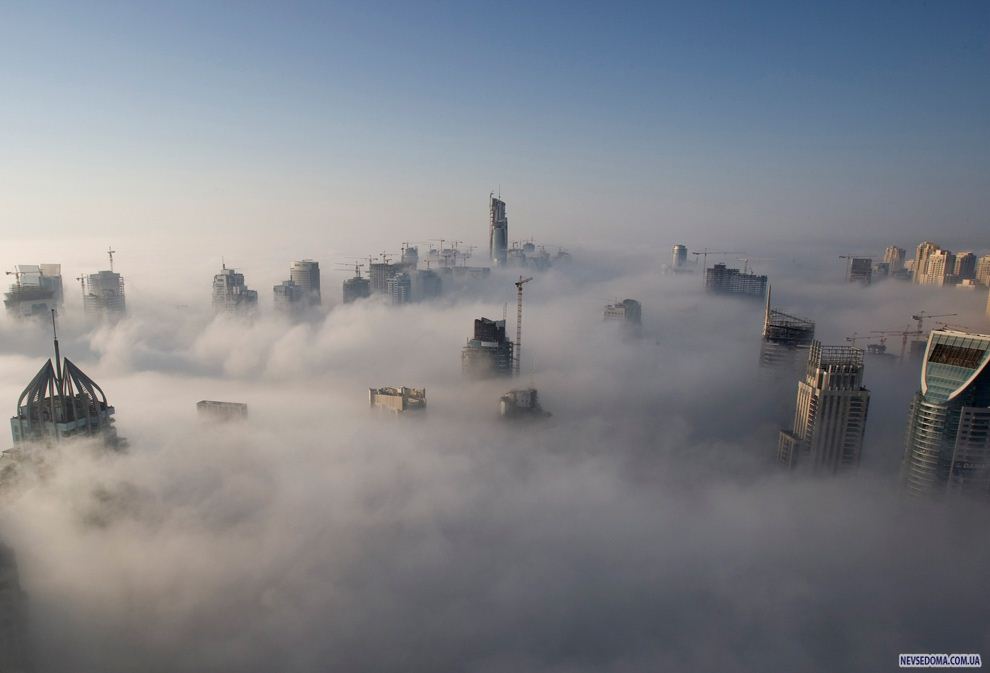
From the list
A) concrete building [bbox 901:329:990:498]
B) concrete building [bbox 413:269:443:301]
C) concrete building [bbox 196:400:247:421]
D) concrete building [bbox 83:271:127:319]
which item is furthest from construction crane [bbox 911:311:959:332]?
concrete building [bbox 83:271:127:319]

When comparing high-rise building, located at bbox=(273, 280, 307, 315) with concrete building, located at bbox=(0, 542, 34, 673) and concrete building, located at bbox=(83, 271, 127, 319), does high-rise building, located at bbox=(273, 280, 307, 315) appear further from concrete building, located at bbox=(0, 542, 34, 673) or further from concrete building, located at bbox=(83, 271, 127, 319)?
concrete building, located at bbox=(0, 542, 34, 673)

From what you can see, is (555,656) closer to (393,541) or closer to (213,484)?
(393,541)

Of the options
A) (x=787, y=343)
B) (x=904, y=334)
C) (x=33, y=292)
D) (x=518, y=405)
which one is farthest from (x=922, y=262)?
(x=33, y=292)

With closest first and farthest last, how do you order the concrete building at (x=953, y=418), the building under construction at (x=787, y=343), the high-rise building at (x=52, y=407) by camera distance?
the high-rise building at (x=52, y=407) → the concrete building at (x=953, y=418) → the building under construction at (x=787, y=343)

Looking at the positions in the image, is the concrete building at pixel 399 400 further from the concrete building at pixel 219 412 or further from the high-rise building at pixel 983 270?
the high-rise building at pixel 983 270

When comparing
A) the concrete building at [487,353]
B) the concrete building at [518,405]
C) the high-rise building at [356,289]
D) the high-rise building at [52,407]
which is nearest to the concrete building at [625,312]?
Answer: the concrete building at [487,353]

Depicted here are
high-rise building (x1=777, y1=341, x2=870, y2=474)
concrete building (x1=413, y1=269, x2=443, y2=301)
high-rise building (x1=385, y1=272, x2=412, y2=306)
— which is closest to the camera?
high-rise building (x1=777, y1=341, x2=870, y2=474)
